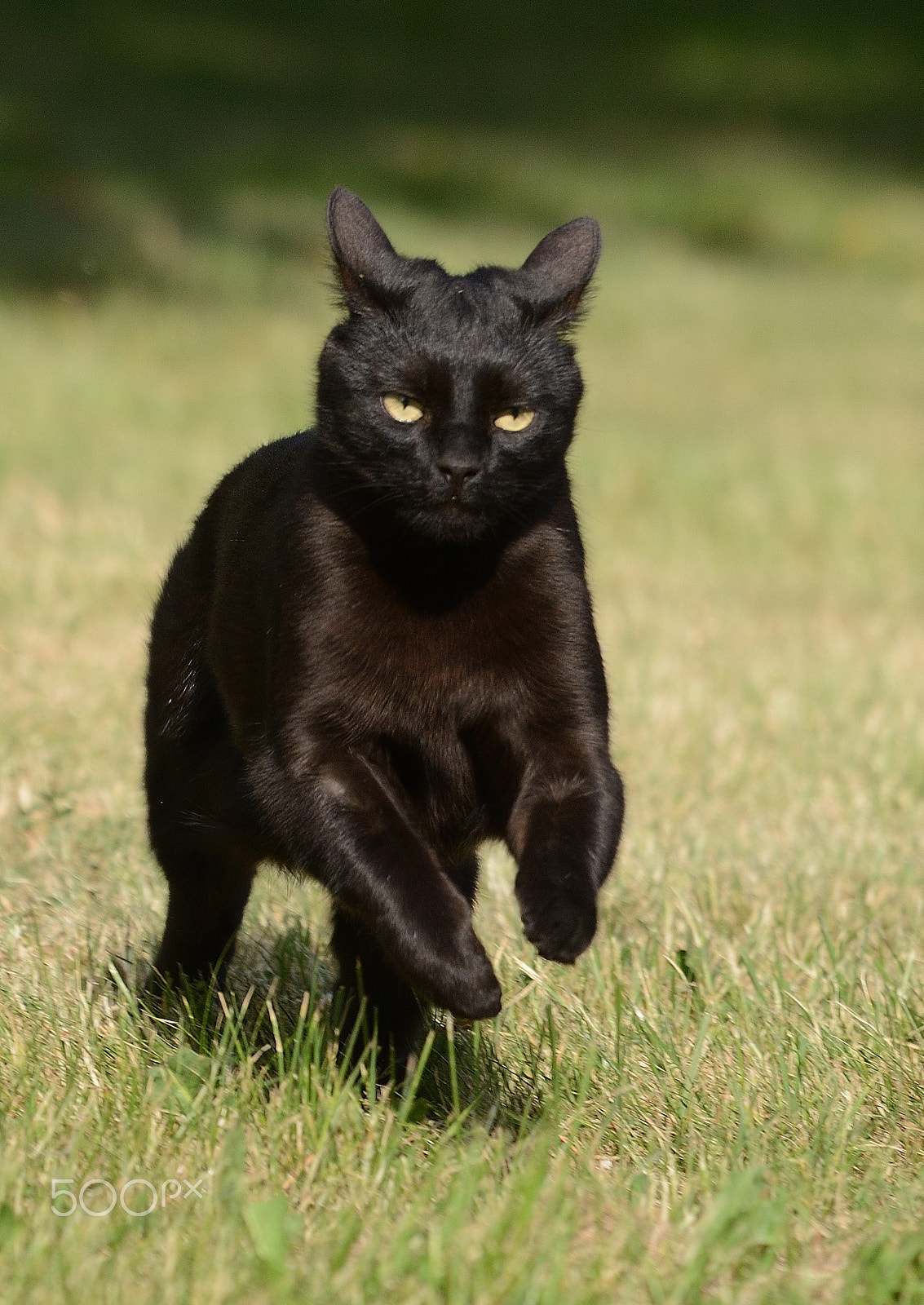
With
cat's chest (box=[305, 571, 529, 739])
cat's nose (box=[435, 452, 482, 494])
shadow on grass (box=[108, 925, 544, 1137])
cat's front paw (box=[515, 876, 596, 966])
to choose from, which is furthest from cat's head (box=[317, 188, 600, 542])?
shadow on grass (box=[108, 925, 544, 1137])

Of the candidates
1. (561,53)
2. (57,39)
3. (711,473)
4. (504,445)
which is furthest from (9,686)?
(561,53)

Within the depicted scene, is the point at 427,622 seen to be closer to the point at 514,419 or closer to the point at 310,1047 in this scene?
the point at 514,419

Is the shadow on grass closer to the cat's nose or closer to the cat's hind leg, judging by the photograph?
the cat's hind leg

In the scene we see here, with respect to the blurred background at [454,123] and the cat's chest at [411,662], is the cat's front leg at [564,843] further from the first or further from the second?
the blurred background at [454,123]

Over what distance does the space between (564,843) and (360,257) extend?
0.98 meters

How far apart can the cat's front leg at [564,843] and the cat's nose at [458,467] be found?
442 mm

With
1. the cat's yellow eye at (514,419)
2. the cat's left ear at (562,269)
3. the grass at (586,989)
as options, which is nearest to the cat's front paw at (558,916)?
the grass at (586,989)

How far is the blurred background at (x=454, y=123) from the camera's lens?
14969 millimetres

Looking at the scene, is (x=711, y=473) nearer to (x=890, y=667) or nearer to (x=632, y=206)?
(x=890, y=667)

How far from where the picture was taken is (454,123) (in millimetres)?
22062

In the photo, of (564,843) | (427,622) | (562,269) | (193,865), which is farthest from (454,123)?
(564,843)

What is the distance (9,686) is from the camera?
4980 mm

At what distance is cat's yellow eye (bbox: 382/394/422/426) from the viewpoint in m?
2.42

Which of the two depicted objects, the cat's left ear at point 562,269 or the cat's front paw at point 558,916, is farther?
the cat's left ear at point 562,269
